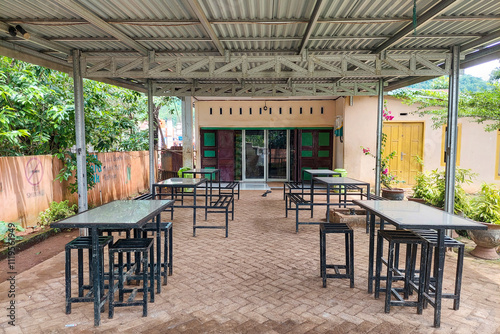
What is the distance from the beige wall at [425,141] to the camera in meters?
11.2

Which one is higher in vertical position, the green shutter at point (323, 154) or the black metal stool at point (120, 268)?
the green shutter at point (323, 154)

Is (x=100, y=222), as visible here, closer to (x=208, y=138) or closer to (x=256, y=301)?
(x=256, y=301)

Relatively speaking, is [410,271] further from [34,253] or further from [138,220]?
[34,253]

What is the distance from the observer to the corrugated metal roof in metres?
4.35

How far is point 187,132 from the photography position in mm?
12477

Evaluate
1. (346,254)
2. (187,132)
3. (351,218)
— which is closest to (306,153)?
(187,132)

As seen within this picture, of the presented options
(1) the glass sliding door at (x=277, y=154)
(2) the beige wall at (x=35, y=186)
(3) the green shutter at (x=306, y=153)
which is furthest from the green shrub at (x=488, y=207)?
(1) the glass sliding door at (x=277, y=154)

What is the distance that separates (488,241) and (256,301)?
150 inches

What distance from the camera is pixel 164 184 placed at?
21.0 feet

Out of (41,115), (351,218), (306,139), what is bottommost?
(351,218)

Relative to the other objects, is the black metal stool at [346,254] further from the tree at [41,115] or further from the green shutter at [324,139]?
the green shutter at [324,139]

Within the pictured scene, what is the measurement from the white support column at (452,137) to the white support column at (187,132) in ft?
28.8

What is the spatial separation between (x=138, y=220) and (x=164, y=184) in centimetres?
337

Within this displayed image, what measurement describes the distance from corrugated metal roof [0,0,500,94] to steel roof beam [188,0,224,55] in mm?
17
